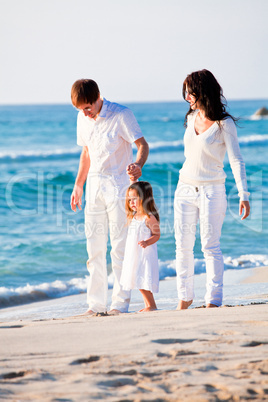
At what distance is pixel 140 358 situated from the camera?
279cm

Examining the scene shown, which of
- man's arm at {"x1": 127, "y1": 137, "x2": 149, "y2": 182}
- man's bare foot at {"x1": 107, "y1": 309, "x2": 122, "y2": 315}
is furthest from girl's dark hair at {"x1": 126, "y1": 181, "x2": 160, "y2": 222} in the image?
man's bare foot at {"x1": 107, "y1": 309, "x2": 122, "y2": 315}

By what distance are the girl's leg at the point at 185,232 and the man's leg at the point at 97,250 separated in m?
0.63

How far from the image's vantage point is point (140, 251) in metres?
4.39

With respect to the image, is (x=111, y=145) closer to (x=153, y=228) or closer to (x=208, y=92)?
(x=153, y=228)

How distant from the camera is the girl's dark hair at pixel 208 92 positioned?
12.7 feet

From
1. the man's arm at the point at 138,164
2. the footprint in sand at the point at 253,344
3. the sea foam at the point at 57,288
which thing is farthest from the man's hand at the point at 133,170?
→ the sea foam at the point at 57,288

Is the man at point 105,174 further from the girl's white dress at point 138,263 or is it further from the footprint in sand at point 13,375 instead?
the footprint in sand at point 13,375

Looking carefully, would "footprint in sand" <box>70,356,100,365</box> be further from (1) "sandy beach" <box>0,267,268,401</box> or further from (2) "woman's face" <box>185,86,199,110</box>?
(2) "woman's face" <box>185,86,199,110</box>

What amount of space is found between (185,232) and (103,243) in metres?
0.72

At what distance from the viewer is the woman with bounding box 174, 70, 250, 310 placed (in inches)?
153

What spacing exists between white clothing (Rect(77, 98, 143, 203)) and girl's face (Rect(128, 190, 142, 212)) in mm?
75

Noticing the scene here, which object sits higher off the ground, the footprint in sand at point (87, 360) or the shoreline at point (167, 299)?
the footprint in sand at point (87, 360)

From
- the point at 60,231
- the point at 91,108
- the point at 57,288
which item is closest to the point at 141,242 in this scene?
the point at 91,108

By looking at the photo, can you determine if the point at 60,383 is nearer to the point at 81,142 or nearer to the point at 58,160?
the point at 81,142
